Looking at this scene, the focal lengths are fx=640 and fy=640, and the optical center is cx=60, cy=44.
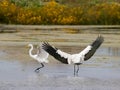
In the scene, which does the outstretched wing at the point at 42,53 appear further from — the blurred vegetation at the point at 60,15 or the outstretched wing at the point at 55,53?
the blurred vegetation at the point at 60,15

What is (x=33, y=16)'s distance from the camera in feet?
110

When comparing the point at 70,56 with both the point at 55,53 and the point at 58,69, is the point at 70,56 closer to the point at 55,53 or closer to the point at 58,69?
the point at 55,53

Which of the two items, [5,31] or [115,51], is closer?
[115,51]

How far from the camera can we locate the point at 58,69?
53.0ft

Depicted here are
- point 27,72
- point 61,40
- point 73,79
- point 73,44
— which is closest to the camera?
point 73,79

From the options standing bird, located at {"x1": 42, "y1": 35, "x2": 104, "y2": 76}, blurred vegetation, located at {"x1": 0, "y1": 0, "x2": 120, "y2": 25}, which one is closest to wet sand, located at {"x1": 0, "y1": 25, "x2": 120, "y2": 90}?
standing bird, located at {"x1": 42, "y1": 35, "x2": 104, "y2": 76}

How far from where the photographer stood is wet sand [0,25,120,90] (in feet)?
44.4

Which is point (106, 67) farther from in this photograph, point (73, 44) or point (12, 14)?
point (12, 14)

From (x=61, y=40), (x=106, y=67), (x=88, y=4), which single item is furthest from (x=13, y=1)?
(x=106, y=67)

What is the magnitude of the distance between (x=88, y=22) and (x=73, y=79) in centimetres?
1936

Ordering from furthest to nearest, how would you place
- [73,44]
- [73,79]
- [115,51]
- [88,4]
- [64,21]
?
[88,4]
[64,21]
[73,44]
[115,51]
[73,79]

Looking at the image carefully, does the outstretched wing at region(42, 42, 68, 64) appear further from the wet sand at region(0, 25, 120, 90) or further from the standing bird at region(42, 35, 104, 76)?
the wet sand at region(0, 25, 120, 90)

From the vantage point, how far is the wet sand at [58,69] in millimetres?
13547

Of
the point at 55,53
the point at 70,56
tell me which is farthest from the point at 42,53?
the point at 70,56
